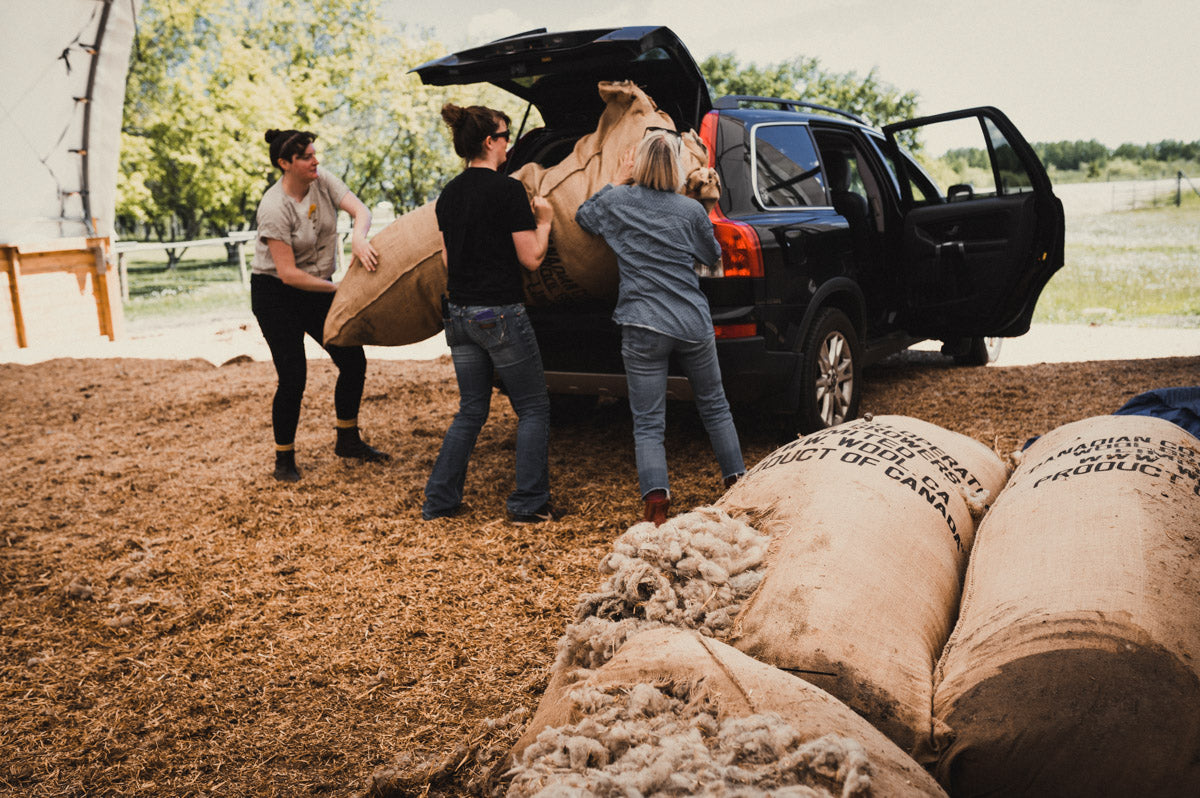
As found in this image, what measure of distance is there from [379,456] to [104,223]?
8116mm

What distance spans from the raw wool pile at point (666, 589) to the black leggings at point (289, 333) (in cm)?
350

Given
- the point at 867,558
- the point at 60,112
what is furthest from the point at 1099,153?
the point at 867,558

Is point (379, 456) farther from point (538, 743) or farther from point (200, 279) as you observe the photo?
point (200, 279)

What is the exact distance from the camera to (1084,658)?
1.71m

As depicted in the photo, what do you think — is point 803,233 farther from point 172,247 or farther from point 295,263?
point 172,247

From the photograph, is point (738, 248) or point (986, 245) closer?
point (738, 248)

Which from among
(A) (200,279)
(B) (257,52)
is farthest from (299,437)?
(B) (257,52)

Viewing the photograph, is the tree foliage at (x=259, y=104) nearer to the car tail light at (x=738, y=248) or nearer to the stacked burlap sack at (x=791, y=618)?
the car tail light at (x=738, y=248)

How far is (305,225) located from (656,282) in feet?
7.36

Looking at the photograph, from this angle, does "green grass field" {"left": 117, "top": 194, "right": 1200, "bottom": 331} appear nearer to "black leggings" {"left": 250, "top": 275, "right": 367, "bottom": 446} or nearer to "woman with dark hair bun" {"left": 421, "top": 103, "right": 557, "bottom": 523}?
"woman with dark hair bun" {"left": 421, "top": 103, "right": 557, "bottom": 523}

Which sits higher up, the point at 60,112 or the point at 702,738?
the point at 60,112

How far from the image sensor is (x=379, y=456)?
591 cm

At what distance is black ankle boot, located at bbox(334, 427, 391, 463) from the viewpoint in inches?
232

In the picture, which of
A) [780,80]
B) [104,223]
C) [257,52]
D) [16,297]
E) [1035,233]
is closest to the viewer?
[1035,233]
